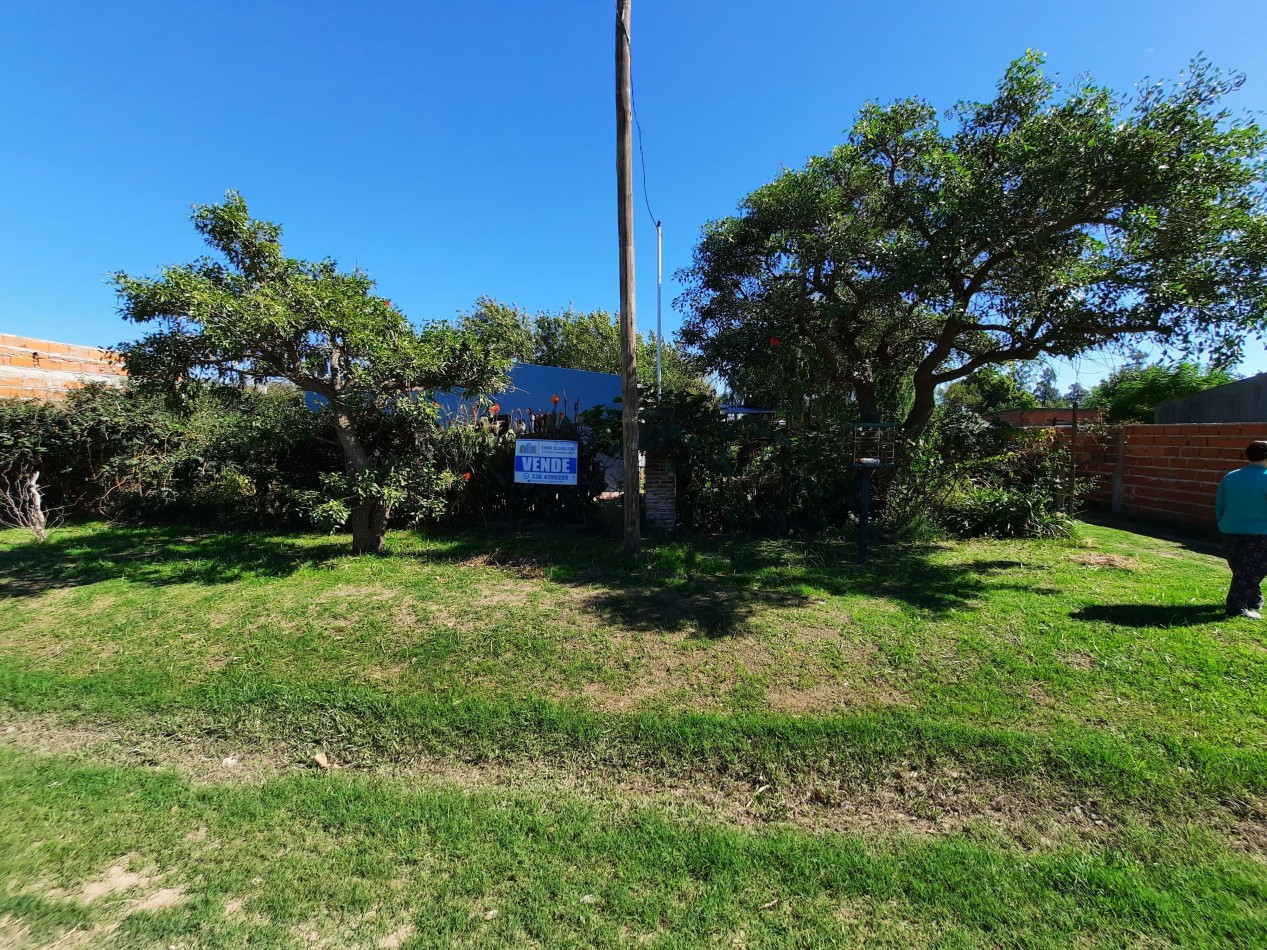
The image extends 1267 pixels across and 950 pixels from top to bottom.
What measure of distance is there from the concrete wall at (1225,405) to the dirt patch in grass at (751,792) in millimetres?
16016

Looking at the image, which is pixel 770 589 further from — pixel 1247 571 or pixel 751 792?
pixel 1247 571

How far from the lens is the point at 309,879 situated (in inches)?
100

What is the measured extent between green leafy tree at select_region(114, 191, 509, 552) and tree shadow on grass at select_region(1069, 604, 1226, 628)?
6539 millimetres

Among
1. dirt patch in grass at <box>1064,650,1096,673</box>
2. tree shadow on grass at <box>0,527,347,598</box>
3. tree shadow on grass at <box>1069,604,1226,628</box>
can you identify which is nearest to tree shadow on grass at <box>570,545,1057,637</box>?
tree shadow on grass at <box>1069,604,1226,628</box>

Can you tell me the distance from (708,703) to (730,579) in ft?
8.04

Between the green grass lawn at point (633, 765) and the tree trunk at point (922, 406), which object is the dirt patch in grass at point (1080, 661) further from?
the tree trunk at point (922, 406)

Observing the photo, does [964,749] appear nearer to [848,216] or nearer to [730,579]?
[730,579]

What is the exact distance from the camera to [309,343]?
6.62m

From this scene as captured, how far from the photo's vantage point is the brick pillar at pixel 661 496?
8.33m

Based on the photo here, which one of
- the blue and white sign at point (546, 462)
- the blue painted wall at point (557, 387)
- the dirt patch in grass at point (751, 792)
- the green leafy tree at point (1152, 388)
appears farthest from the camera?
the blue painted wall at point (557, 387)

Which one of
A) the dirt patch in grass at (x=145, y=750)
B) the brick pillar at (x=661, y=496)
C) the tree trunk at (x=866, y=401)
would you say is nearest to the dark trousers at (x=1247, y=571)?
the tree trunk at (x=866, y=401)

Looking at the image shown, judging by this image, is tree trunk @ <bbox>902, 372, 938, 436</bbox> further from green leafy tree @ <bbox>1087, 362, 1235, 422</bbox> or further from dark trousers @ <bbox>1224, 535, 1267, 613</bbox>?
green leafy tree @ <bbox>1087, 362, 1235, 422</bbox>

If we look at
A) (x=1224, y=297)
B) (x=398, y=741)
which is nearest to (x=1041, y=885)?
(x=398, y=741)

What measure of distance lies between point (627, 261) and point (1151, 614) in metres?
6.02
